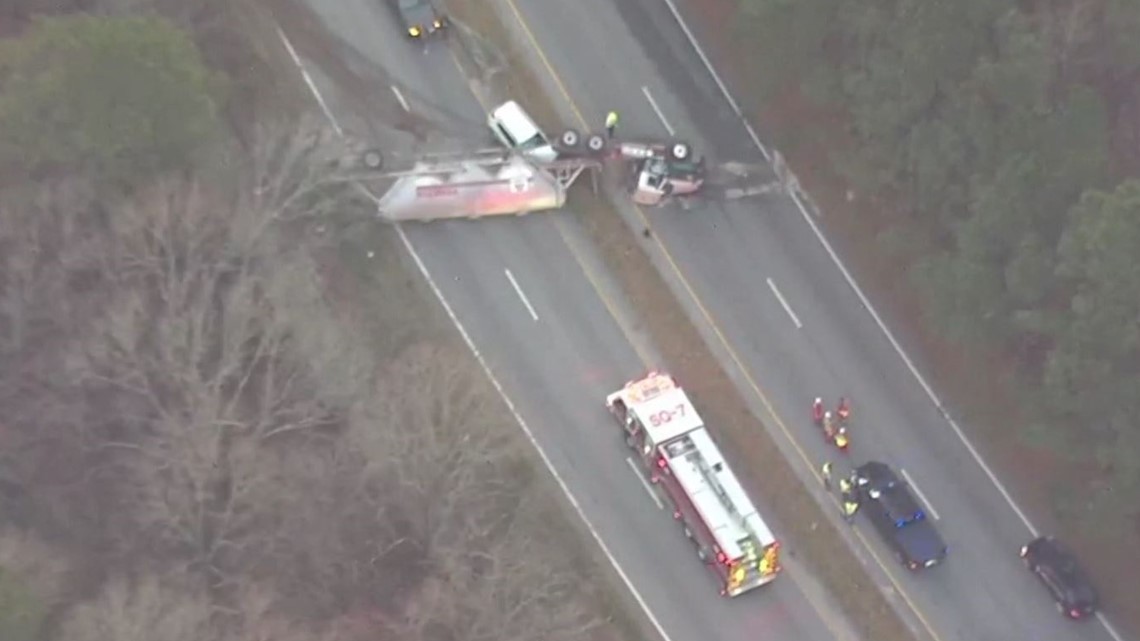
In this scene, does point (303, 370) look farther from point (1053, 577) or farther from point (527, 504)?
point (1053, 577)

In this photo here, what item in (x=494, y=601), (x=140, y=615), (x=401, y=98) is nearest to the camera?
(x=140, y=615)

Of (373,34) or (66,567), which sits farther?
(373,34)

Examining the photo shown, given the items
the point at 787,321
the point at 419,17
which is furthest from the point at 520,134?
the point at 787,321

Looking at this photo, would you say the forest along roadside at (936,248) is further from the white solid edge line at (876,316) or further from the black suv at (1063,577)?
the black suv at (1063,577)

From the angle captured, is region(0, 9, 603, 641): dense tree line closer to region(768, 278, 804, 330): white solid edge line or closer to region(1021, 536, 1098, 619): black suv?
region(768, 278, 804, 330): white solid edge line

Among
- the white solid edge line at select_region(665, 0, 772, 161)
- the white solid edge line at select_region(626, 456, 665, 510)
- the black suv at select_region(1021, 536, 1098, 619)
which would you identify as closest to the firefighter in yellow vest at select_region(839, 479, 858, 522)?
the black suv at select_region(1021, 536, 1098, 619)

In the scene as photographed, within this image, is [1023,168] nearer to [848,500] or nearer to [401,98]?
[848,500]

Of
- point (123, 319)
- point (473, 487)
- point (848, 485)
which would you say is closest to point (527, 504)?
point (473, 487)

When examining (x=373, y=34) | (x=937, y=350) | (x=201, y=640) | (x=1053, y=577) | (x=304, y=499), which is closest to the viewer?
(x=201, y=640)
